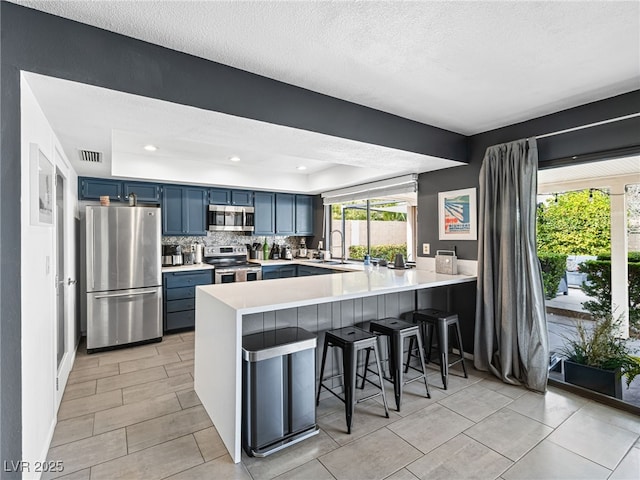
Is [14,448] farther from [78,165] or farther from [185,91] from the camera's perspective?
[78,165]

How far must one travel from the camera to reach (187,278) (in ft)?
14.9

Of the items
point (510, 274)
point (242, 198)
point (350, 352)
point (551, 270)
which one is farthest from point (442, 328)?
point (242, 198)

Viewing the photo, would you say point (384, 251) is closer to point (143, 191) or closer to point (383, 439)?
point (383, 439)

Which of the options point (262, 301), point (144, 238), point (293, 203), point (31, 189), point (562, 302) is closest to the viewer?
point (31, 189)

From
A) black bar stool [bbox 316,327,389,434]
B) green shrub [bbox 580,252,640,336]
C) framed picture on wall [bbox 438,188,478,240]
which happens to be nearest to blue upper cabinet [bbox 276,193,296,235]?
framed picture on wall [bbox 438,188,478,240]

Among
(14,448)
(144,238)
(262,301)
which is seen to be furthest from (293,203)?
(14,448)

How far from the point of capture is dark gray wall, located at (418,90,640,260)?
7.92ft

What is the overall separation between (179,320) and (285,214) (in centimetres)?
250

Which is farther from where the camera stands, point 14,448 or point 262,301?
point 262,301

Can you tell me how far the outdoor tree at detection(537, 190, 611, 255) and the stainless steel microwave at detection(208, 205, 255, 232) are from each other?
4.07 meters

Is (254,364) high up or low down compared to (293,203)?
down

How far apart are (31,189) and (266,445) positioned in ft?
6.43

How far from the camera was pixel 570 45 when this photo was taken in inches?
71.4

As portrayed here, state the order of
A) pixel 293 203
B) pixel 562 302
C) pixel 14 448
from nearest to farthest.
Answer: pixel 14 448
pixel 562 302
pixel 293 203
